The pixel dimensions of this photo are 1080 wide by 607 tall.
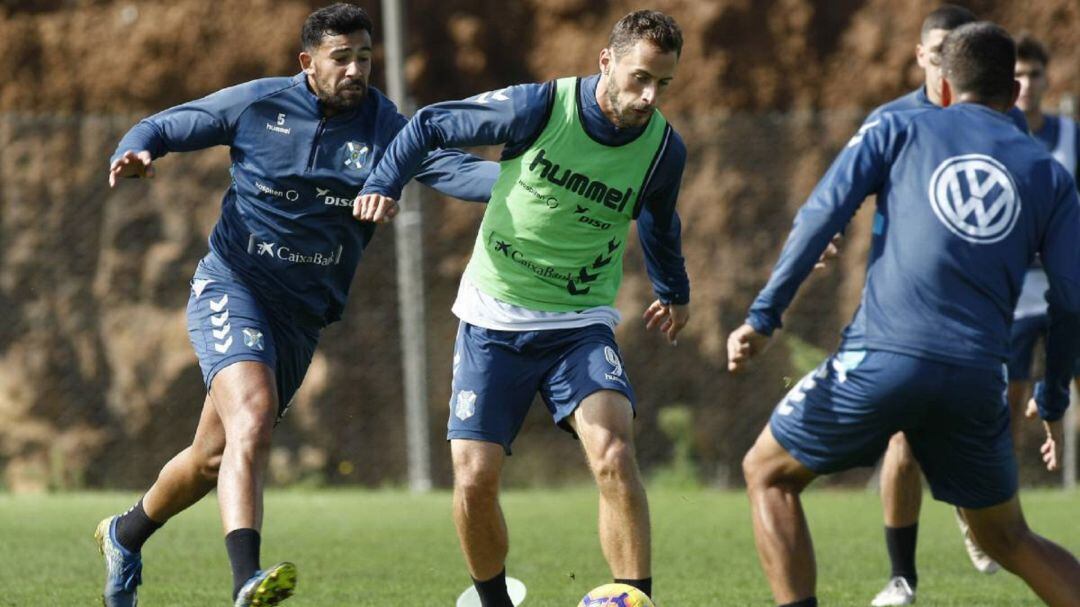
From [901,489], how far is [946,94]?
2564 millimetres

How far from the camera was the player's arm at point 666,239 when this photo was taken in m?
6.04

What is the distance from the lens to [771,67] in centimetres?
1387

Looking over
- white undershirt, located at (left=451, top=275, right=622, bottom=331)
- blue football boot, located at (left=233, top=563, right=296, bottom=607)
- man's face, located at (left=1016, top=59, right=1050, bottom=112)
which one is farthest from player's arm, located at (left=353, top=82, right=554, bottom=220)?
man's face, located at (left=1016, top=59, right=1050, bottom=112)

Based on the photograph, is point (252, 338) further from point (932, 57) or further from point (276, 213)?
point (932, 57)

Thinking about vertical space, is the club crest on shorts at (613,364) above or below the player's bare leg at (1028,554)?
above

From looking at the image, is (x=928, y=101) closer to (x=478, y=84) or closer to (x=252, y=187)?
(x=252, y=187)

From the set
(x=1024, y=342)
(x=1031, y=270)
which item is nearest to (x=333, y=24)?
(x=1031, y=270)

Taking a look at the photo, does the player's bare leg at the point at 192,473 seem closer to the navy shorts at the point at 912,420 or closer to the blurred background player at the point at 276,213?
the blurred background player at the point at 276,213

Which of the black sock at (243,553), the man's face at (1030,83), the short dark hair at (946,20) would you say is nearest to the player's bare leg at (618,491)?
the black sock at (243,553)

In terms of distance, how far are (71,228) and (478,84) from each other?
3.74m

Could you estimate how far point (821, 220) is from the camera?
4797 millimetres

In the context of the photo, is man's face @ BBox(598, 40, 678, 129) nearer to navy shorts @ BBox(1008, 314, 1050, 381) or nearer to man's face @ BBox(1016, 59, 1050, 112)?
man's face @ BBox(1016, 59, 1050, 112)

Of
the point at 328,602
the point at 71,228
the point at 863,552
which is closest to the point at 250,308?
the point at 328,602

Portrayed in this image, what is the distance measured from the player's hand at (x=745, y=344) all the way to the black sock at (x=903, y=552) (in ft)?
8.09
